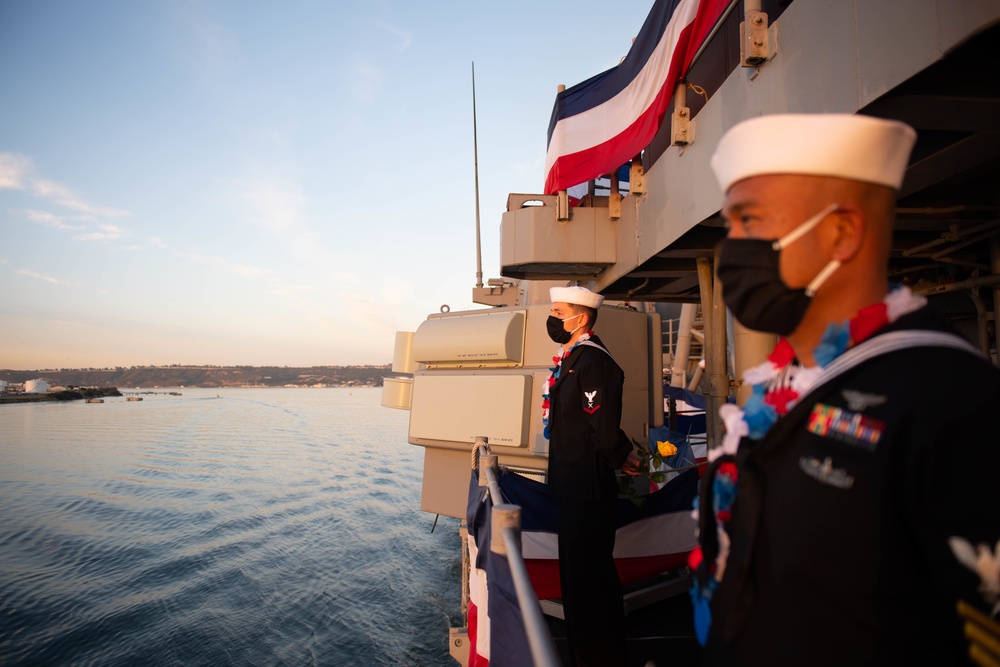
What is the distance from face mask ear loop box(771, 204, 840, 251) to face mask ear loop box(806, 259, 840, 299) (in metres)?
0.08

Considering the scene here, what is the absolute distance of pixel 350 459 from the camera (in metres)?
21.5

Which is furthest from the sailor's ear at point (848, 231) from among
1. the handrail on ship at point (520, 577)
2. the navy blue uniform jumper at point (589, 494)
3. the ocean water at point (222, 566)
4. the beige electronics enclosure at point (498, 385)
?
the ocean water at point (222, 566)

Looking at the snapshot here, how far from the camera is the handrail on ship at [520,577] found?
141cm

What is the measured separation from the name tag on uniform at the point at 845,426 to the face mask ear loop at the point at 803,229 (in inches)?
13.1

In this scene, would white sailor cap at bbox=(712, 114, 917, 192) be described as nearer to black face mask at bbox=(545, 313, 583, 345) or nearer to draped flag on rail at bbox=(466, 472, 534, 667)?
draped flag on rail at bbox=(466, 472, 534, 667)

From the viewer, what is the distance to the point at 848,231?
114 cm

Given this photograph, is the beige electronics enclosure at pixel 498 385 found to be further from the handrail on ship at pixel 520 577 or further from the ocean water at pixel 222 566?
the handrail on ship at pixel 520 577

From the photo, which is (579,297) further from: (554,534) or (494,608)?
(494,608)

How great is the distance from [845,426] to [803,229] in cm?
40

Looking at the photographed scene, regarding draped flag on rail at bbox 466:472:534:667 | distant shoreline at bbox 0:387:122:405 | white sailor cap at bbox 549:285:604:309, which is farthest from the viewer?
distant shoreline at bbox 0:387:122:405

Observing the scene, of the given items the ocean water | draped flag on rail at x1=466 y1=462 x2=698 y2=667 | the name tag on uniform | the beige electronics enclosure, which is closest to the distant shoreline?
the ocean water

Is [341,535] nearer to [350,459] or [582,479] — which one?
[582,479]

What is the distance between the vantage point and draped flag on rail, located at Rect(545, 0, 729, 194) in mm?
5398

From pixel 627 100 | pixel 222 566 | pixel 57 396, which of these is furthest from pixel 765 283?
pixel 57 396
